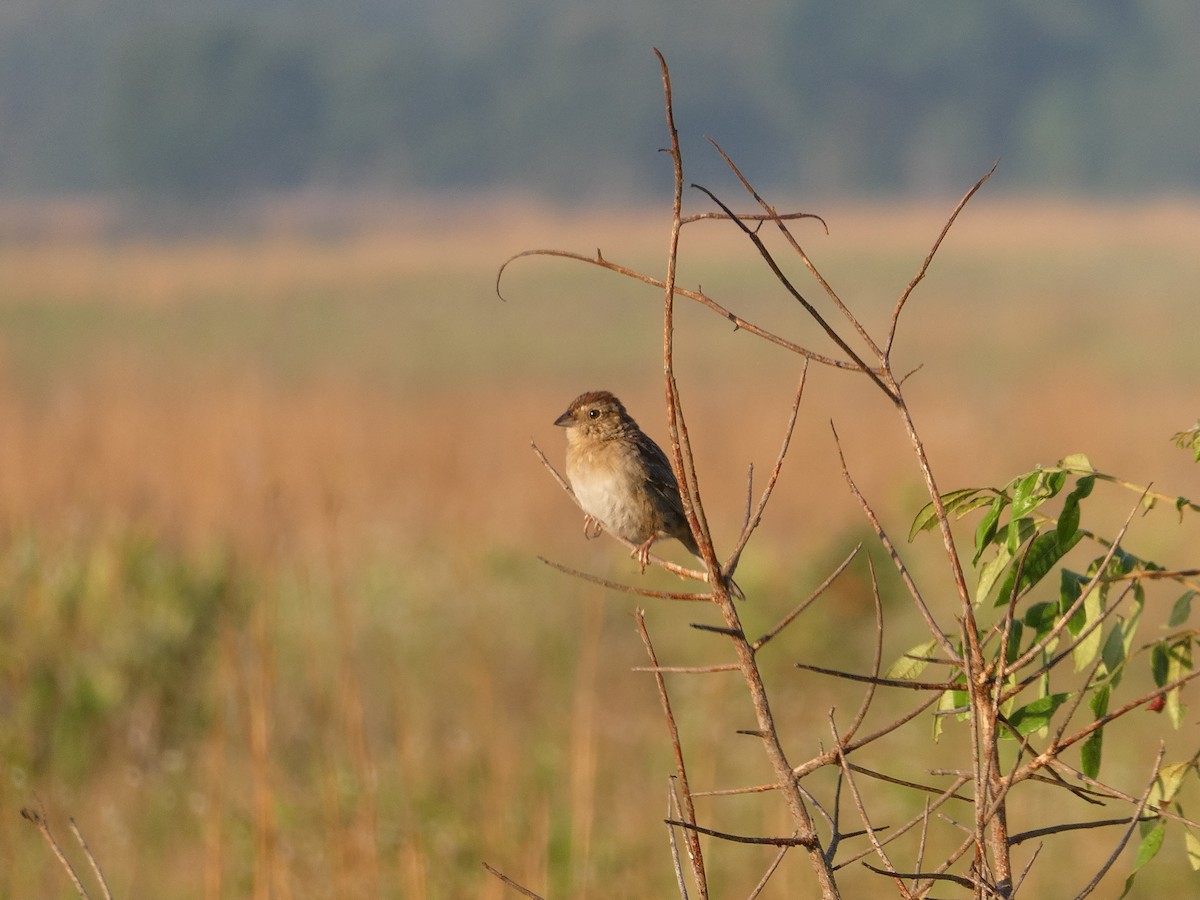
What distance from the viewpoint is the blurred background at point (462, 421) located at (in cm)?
577

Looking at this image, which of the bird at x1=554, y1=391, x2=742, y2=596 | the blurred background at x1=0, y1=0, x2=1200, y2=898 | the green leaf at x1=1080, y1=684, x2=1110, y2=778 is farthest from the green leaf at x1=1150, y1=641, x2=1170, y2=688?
the bird at x1=554, y1=391, x2=742, y2=596

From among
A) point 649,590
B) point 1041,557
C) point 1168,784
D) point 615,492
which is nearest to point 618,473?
point 615,492

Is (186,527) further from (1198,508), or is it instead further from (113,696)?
(1198,508)

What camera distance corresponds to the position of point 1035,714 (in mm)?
1660

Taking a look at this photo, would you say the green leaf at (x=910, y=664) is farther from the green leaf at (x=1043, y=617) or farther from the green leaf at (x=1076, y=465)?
the green leaf at (x=1076, y=465)

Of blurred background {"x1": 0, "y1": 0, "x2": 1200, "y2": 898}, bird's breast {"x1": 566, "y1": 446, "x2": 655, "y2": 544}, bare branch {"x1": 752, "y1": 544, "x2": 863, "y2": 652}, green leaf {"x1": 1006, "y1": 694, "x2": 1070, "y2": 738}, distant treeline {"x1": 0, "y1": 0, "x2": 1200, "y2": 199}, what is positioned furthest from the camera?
distant treeline {"x1": 0, "y1": 0, "x2": 1200, "y2": 199}

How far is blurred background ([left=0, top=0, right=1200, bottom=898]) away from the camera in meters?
5.77

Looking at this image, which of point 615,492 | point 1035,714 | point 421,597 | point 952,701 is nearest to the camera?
point 1035,714

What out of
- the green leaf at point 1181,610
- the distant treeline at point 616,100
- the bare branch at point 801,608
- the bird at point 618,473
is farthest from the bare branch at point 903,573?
the distant treeline at point 616,100

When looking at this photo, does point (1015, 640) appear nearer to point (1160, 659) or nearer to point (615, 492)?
point (1160, 659)

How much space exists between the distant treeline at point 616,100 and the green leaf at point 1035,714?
343ft

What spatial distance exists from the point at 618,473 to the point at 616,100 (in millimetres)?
120842

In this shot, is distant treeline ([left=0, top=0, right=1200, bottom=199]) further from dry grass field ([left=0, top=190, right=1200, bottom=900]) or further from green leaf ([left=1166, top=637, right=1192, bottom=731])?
green leaf ([left=1166, top=637, right=1192, bottom=731])

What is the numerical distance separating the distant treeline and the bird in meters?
102
